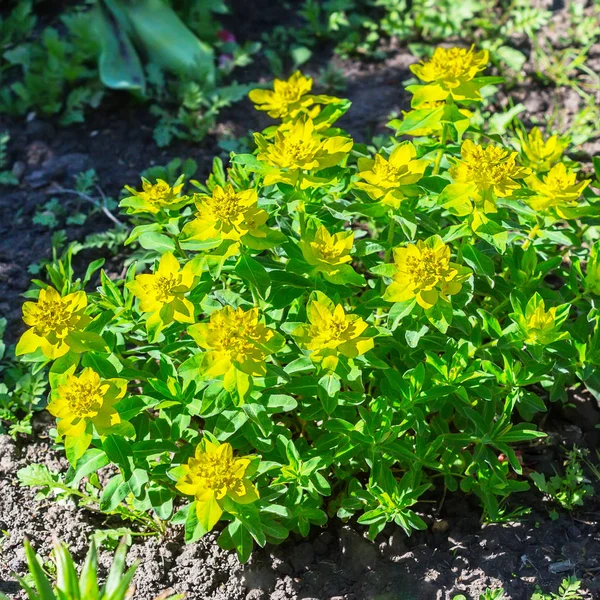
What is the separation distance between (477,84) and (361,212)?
21.0 inches

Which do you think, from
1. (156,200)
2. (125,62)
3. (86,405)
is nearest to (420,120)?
(156,200)

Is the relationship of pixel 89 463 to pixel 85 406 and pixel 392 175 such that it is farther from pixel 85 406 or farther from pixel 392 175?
pixel 392 175

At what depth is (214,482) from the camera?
190 cm

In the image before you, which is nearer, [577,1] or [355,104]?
[355,104]

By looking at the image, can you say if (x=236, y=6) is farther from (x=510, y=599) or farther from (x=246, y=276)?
(x=510, y=599)

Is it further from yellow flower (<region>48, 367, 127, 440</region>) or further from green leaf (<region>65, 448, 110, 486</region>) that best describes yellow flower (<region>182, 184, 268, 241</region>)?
green leaf (<region>65, 448, 110, 486</region>)

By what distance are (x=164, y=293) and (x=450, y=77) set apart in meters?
1.04

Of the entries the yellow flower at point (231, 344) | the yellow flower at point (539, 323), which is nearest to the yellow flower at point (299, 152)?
the yellow flower at point (231, 344)

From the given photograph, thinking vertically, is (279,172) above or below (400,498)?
above

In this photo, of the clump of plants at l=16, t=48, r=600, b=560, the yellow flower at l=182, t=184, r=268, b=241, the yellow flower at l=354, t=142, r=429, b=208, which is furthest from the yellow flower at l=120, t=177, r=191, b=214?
the yellow flower at l=354, t=142, r=429, b=208

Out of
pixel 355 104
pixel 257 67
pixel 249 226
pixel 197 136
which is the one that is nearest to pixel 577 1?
pixel 355 104

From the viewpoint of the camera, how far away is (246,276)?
2.12m

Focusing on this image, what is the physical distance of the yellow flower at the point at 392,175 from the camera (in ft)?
7.13

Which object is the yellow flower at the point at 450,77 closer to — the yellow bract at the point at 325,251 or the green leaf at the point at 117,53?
the yellow bract at the point at 325,251
